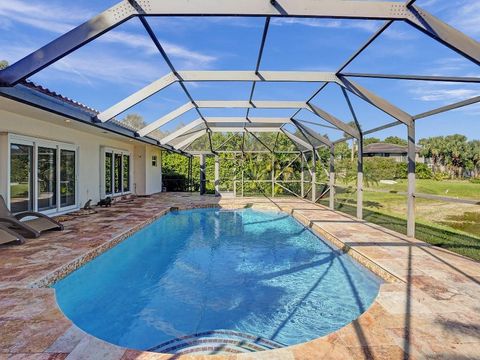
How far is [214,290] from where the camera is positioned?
523 centimetres

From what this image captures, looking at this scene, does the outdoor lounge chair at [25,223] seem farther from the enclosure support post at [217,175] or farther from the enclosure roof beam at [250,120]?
the enclosure support post at [217,175]

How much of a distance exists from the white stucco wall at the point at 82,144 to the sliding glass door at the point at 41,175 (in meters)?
0.22

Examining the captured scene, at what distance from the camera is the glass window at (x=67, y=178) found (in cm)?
999

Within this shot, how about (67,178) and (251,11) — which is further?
(67,178)

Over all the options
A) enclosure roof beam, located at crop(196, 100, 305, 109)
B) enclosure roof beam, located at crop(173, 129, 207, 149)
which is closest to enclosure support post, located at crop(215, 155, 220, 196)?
enclosure roof beam, located at crop(173, 129, 207, 149)

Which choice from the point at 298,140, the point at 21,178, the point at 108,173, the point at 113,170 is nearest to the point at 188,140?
the point at 113,170

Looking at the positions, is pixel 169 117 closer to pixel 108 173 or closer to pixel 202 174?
pixel 108 173

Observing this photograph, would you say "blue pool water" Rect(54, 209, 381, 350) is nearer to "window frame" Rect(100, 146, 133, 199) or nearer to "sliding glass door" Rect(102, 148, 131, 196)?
"window frame" Rect(100, 146, 133, 199)

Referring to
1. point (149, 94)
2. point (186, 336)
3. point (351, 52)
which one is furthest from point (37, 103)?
point (351, 52)

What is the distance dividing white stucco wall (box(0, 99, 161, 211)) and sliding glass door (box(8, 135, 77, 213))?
0.72ft

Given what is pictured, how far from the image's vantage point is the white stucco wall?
750 cm

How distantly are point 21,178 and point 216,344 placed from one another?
736cm

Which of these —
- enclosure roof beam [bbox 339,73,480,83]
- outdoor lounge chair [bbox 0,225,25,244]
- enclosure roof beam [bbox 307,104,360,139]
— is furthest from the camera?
enclosure roof beam [bbox 307,104,360,139]

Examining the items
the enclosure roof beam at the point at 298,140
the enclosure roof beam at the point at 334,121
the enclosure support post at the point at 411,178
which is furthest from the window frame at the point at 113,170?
the enclosure support post at the point at 411,178
